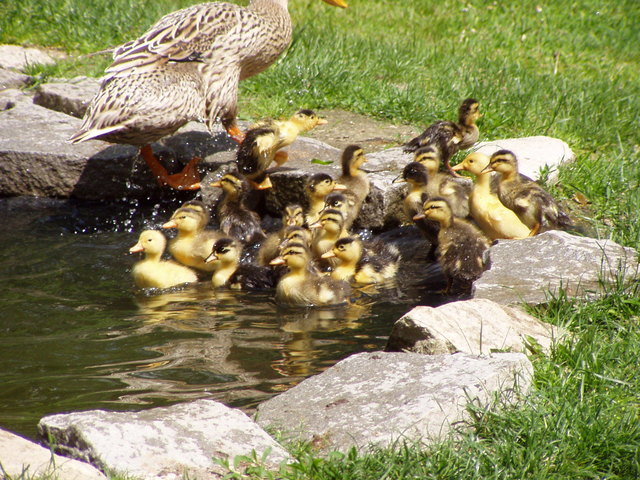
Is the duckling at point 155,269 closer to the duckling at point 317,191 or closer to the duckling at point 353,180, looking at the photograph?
the duckling at point 317,191

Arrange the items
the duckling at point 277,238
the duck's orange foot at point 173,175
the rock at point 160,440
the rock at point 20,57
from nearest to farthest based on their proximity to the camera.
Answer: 1. the rock at point 160,440
2. the duckling at point 277,238
3. the duck's orange foot at point 173,175
4. the rock at point 20,57

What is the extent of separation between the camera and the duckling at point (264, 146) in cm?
690

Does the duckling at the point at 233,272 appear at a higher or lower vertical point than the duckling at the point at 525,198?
lower

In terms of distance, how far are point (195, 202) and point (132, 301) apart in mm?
1295

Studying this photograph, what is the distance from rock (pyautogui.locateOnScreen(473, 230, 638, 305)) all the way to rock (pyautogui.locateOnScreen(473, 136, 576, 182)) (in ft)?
6.05

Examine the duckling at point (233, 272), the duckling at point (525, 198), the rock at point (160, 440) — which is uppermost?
the rock at point (160, 440)

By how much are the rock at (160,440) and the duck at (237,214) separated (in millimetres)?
3434

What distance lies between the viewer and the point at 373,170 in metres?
7.05

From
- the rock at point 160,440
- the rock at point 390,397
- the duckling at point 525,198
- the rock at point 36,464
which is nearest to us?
the rock at point 36,464

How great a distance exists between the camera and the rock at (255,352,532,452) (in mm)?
3297

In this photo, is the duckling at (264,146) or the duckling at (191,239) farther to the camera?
the duckling at (264,146)

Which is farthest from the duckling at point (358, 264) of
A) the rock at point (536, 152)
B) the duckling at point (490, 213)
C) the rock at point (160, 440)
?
the rock at point (160, 440)

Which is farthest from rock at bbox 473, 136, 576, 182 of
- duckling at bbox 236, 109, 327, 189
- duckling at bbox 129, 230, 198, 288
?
duckling at bbox 129, 230, 198, 288

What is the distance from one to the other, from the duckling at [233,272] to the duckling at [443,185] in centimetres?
157
